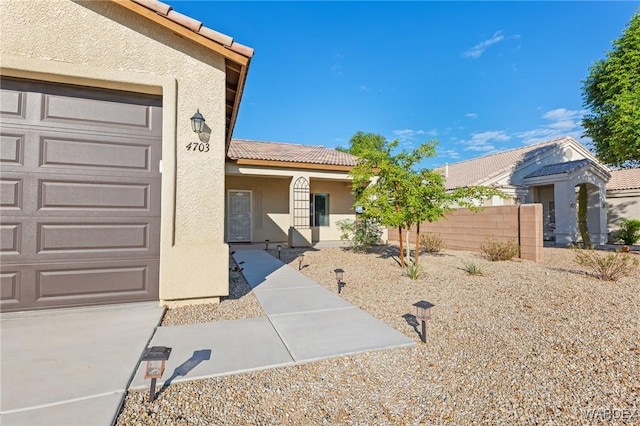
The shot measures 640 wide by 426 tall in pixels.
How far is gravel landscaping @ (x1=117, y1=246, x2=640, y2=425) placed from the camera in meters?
2.27

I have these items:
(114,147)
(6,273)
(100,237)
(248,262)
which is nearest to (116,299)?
(100,237)

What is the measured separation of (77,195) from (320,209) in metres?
11.3

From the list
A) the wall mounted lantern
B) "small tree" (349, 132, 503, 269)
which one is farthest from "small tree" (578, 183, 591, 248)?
the wall mounted lantern

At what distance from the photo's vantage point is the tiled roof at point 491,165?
63.2 ft

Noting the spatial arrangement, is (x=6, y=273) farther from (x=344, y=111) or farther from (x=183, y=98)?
Answer: (x=344, y=111)

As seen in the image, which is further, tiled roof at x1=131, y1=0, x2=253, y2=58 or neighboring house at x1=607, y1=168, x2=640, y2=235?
neighboring house at x1=607, y1=168, x2=640, y2=235

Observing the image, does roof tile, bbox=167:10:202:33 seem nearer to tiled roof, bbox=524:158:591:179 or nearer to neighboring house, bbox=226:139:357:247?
neighboring house, bbox=226:139:357:247

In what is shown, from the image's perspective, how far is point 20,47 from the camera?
13.1ft

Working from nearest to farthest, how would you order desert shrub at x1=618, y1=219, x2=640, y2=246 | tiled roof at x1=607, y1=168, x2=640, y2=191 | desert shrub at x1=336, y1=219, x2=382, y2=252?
1. desert shrub at x1=336, y1=219, x2=382, y2=252
2. desert shrub at x1=618, y1=219, x2=640, y2=246
3. tiled roof at x1=607, y1=168, x2=640, y2=191

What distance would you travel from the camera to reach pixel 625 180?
19.1m

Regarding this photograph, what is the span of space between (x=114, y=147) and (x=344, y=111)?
77.9ft

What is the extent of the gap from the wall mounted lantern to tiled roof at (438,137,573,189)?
55.0ft

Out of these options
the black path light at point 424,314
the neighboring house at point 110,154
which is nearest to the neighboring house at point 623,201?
the black path light at point 424,314

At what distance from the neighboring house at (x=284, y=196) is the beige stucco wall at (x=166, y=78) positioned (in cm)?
669
